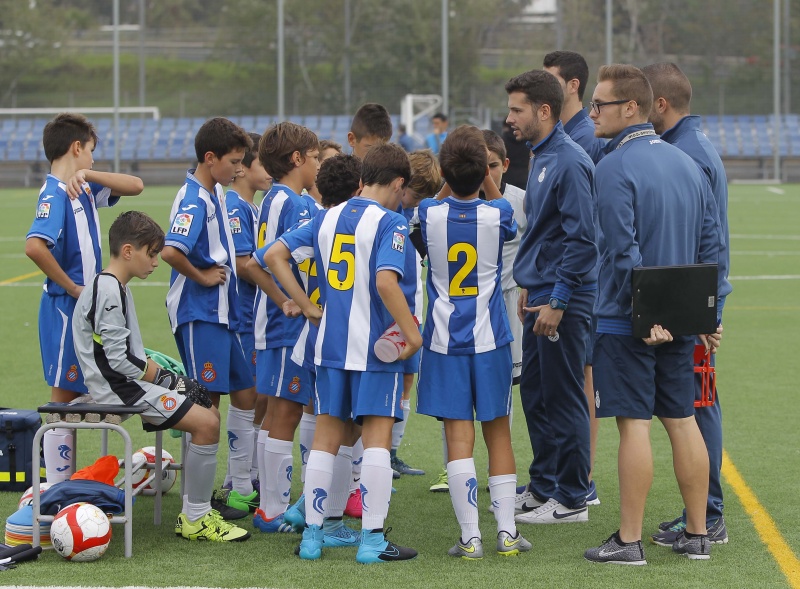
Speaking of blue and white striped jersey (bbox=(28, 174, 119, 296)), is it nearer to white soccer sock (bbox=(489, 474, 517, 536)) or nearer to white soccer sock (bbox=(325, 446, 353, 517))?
white soccer sock (bbox=(325, 446, 353, 517))

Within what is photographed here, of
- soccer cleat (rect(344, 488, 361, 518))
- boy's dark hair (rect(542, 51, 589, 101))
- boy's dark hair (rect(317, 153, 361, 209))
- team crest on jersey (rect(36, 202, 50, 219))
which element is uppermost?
boy's dark hair (rect(542, 51, 589, 101))

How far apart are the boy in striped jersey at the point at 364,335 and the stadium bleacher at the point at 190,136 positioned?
103ft

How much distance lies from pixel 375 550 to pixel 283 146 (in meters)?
2.01

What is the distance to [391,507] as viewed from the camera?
5621mm

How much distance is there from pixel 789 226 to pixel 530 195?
16.9 m

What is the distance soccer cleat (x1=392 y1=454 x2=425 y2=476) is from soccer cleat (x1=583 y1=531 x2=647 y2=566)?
179 centimetres

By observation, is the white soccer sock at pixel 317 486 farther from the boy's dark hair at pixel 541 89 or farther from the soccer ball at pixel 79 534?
the boy's dark hair at pixel 541 89

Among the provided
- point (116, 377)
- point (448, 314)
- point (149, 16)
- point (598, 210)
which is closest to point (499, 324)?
point (448, 314)

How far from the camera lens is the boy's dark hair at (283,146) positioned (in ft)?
17.4

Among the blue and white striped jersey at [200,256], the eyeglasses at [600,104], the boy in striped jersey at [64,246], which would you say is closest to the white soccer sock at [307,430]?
the blue and white striped jersey at [200,256]

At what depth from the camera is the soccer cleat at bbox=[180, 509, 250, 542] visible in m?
4.92

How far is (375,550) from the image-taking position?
15.1ft

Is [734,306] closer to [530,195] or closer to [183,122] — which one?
[530,195]

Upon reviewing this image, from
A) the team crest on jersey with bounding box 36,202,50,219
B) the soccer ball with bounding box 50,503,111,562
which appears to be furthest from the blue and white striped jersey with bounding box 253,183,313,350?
the soccer ball with bounding box 50,503,111,562
